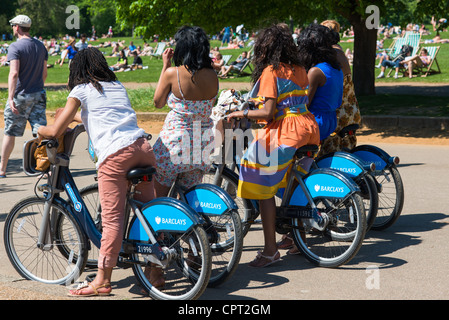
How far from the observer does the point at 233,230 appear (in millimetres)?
5023

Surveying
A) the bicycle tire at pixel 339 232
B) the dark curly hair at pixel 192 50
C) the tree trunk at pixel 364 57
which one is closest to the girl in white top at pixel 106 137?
the dark curly hair at pixel 192 50

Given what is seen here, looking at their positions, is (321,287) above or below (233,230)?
below

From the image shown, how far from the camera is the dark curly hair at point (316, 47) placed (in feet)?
19.7

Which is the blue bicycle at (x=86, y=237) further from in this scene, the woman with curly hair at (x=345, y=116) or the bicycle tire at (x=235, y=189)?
the woman with curly hair at (x=345, y=116)

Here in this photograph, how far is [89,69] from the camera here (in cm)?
472

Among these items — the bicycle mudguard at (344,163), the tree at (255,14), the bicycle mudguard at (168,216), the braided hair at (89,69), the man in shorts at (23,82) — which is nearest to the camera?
the bicycle mudguard at (168,216)

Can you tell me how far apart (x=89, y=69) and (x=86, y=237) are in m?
1.15

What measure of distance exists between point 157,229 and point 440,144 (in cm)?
834

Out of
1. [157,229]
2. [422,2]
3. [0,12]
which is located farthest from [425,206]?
[0,12]

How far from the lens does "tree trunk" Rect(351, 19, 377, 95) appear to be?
1577 centimetres

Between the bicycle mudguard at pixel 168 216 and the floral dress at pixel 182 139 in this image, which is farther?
the floral dress at pixel 182 139

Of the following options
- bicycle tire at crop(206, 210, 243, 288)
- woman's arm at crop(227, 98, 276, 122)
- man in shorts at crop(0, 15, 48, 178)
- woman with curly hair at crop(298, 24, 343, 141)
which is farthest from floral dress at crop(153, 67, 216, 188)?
man in shorts at crop(0, 15, 48, 178)
